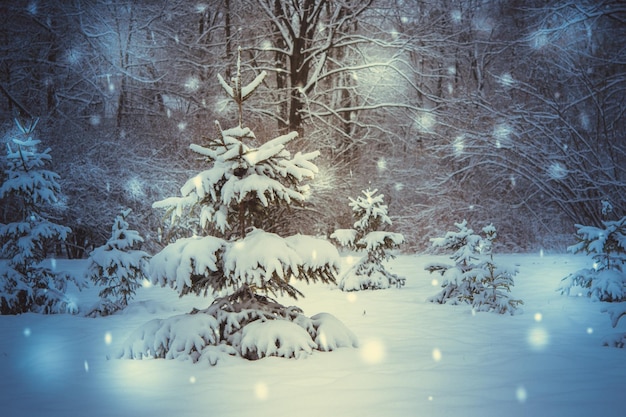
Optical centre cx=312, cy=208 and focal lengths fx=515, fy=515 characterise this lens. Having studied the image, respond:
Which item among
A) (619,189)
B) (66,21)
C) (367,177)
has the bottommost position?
(619,189)

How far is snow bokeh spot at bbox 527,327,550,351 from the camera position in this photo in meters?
6.58

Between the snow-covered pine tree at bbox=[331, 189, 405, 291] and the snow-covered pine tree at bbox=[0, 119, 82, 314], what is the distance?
635cm

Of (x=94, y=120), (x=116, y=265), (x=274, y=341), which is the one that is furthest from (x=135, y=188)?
(x=274, y=341)

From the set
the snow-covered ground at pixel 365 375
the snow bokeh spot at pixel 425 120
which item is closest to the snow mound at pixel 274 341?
the snow-covered ground at pixel 365 375

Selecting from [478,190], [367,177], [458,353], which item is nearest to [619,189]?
[478,190]

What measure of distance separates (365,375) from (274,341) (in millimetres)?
1102

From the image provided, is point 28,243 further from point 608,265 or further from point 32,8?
point 32,8

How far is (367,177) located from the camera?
24.7m

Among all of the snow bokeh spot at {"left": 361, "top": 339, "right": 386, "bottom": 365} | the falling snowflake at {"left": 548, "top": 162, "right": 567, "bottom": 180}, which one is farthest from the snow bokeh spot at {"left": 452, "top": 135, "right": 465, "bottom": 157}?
the snow bokeh spot at {"left": 361, "top": 339, "right": 386, "bottom": 365}

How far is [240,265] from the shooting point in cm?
574

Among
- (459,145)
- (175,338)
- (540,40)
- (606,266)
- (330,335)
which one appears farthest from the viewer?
(459,145)

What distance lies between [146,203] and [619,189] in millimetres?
16900

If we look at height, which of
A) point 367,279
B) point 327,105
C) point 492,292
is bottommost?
point 492,292

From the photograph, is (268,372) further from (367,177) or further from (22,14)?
(22,14)
